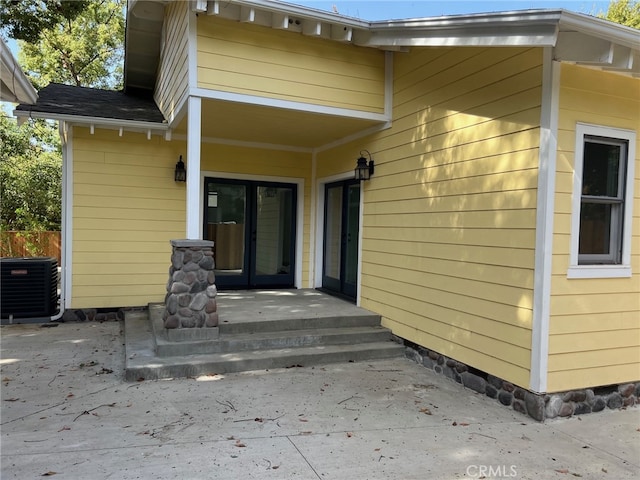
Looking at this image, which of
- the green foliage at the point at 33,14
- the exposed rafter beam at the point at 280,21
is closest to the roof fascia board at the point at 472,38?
the exposed rafter beam at the point at 280,21

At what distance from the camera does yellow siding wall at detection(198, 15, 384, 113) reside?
4719mm

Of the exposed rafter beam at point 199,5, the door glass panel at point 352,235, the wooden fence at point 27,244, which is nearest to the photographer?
the exposed rafter beam at point 199,5

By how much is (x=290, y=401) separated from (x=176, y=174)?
4398 millimetres

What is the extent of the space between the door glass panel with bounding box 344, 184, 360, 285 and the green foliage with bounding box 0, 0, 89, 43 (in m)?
9.99

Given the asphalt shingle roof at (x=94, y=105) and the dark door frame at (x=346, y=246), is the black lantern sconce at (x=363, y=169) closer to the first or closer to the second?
the dark door frame at (x=346, y=246)

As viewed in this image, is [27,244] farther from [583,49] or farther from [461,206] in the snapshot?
[583,49]

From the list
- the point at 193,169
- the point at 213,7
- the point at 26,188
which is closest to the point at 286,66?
the point at 213,7

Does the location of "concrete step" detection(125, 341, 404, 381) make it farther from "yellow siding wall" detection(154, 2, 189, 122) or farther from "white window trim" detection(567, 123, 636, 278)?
"yellow siding wall" detection(154, 2, 189, 122)

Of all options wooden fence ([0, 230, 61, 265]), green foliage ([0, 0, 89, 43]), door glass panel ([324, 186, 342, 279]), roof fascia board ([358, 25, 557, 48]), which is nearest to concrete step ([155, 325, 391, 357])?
door glass panel ([324, 186, 342, 279])

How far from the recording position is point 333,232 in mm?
7574

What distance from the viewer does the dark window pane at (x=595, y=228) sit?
373 cm

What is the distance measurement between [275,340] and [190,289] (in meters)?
1.10

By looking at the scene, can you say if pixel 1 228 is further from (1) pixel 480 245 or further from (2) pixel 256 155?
(1) pixel 480 245

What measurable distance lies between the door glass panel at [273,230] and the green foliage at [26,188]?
11499mm
